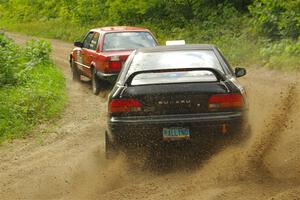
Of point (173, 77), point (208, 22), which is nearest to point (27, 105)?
point (173, 77)

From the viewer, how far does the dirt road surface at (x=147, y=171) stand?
565cm

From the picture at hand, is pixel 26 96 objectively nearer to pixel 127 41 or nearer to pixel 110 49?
pixel 110 49

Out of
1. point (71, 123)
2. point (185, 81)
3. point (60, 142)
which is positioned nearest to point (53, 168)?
point (60, 142)

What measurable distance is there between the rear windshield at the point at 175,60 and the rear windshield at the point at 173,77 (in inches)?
6.9

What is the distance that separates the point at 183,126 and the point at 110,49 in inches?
265

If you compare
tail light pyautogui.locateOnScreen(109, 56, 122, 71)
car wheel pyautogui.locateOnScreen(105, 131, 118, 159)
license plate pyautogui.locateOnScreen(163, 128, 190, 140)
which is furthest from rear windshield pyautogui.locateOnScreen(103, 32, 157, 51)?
license plate pyautogui.locateOnScreen(163, 128, 190, 140)

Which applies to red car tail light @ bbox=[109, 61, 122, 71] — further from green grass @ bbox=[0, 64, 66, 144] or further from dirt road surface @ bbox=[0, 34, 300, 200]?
dirt road surface @ bbox=[0, 34, 300, 200]

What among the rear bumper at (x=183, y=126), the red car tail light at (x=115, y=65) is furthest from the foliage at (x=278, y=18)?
the rear bumper at (x=183, y=126)

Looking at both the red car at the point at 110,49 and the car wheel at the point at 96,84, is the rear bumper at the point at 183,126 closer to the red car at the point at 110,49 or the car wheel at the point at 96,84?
the red car at the point at 110,49

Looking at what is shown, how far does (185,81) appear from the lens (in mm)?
6578

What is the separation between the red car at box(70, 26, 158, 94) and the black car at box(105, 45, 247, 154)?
5.61m

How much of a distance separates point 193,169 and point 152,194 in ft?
3.36

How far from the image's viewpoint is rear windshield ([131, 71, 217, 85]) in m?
6.64

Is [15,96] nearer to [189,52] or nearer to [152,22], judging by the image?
[189,52]
